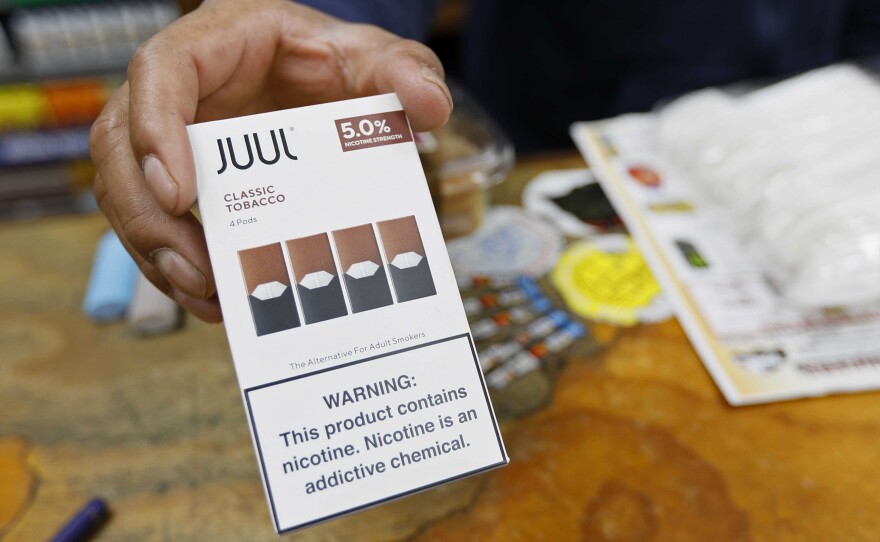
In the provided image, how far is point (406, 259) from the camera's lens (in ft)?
1.13

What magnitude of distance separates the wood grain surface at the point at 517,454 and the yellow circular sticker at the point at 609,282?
24mm

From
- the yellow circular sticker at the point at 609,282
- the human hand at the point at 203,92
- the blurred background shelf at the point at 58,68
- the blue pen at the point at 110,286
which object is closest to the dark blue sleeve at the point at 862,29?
the yellow circular sticker at the point at 609,282

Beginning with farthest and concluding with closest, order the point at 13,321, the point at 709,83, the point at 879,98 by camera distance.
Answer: the point at 709,83 → the point at 879,98 → the point at 13,321

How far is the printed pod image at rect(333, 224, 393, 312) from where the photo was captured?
0.34m

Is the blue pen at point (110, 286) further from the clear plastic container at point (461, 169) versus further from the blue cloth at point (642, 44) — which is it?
the blue cloth at point (642, 44)

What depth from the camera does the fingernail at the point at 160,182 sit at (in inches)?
13.0

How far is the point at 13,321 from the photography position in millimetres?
591

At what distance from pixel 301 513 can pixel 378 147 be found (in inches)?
7.8

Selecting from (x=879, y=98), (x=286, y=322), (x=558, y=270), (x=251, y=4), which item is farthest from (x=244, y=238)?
(x=879, y=98)

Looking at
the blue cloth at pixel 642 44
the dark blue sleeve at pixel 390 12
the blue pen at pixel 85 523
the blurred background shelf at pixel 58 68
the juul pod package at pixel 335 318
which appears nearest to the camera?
the juul pod package at pixel 335 318

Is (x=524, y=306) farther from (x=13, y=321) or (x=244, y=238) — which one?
(x=13, y=321)

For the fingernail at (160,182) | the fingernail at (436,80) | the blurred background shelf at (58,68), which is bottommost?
the blurred background shelf at (58,68)

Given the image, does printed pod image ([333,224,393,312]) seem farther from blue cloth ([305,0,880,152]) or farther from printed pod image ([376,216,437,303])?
blue cloth ([305,0,880,152])

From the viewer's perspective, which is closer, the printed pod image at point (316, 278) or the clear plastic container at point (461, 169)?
the printed pod image at point (316, 278)
